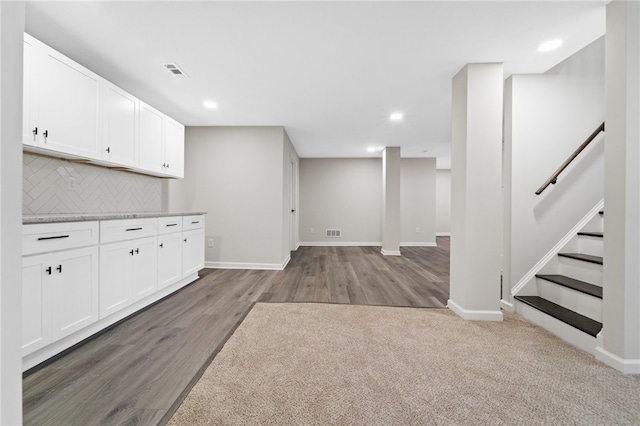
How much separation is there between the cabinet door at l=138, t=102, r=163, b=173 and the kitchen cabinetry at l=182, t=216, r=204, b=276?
754 millimetres

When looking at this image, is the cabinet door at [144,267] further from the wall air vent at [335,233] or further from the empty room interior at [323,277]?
the wall air vent at [335,233]

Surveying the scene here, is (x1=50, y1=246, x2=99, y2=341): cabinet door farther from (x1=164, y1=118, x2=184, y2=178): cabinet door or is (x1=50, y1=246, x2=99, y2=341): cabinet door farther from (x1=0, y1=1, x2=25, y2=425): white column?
(x1=164, y1=118, x2=184, y2=178): cabinet door

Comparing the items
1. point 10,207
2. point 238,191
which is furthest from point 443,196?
point 10,207

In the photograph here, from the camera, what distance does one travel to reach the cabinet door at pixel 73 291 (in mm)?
1694

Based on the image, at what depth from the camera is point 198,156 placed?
14.3 ft

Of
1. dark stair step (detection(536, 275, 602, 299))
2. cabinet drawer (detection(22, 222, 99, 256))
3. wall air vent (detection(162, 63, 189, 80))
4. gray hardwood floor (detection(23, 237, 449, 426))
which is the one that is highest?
wall air vent (detection(162, 63, 189, 80))

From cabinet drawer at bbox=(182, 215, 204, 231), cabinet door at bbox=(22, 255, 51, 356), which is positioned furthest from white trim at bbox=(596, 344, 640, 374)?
cabinet drawer at bbox=(182, 215, 204, 231)

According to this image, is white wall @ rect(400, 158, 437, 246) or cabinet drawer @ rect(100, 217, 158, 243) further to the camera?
white wall @ rect(400, 158, 437, 246)

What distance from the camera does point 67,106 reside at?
2.07 meters

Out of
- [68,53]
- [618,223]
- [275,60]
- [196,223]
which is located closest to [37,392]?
[196,223]

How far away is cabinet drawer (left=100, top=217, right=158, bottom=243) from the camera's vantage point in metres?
2.10

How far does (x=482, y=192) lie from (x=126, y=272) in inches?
130

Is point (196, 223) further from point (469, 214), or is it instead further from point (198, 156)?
point (469, 214)

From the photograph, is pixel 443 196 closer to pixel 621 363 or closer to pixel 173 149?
pixel 621 363
